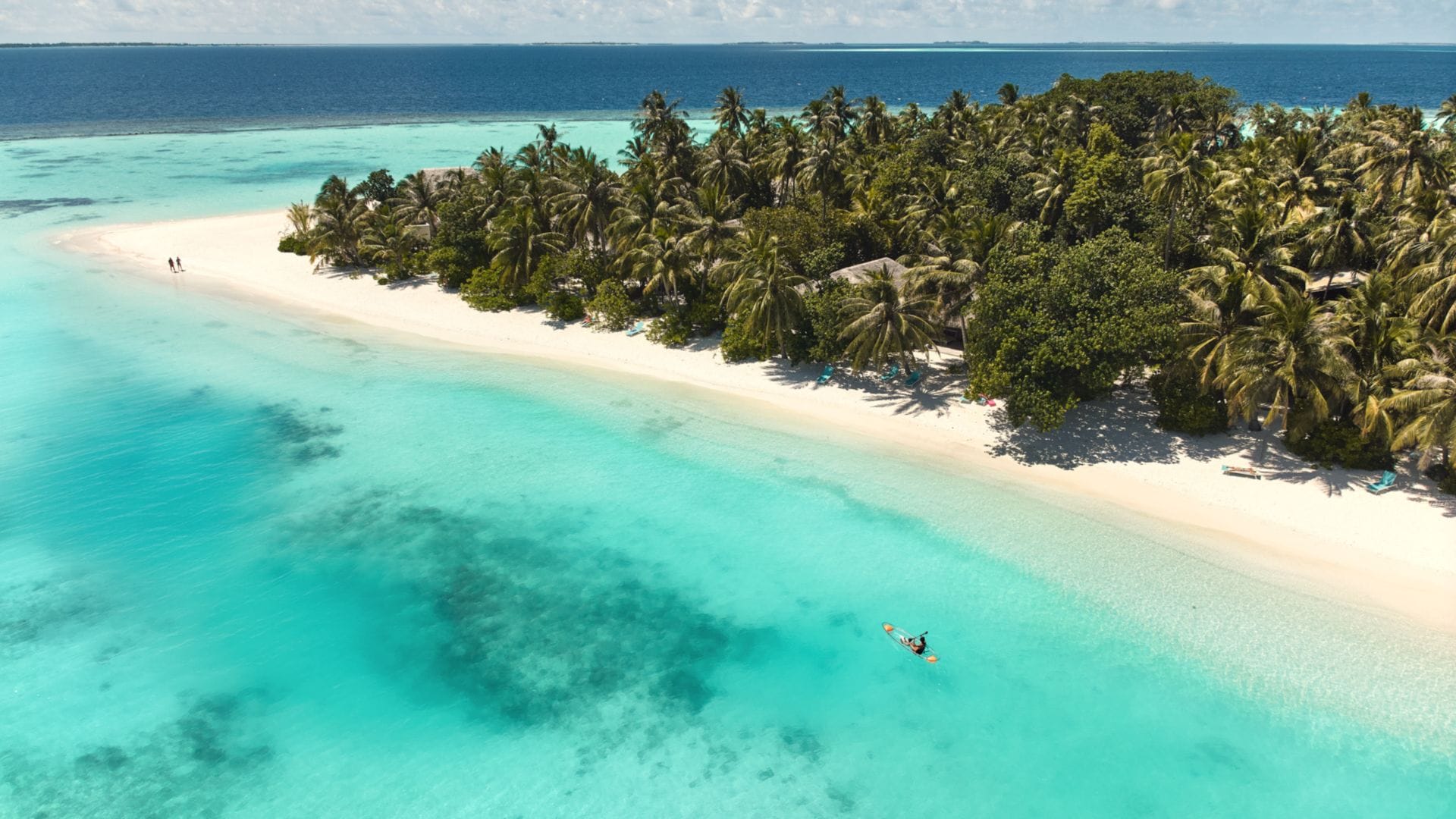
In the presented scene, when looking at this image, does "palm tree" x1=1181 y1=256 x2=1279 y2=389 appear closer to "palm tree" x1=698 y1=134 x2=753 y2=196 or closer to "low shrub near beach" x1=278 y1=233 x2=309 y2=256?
"palm tree" x1=698 y1=134 x2=753 y2=196

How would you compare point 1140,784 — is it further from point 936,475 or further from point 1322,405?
point 1322,405

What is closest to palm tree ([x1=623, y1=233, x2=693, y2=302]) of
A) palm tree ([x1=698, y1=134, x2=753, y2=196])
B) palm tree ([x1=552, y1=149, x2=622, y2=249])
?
palm tree ([x1=552, y1=149, x2=622, y2=249])

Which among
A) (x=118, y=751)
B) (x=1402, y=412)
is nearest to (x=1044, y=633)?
(x=1402, y=412)

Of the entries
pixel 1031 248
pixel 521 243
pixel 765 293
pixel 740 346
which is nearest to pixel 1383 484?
pixel 1031 248

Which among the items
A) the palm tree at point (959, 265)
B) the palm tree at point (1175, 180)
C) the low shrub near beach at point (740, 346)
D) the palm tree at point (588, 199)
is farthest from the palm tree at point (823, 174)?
the palm tree at point (1175, 180)

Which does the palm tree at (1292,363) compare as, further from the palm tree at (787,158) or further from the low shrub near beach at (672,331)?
the palm tree at (787,158)

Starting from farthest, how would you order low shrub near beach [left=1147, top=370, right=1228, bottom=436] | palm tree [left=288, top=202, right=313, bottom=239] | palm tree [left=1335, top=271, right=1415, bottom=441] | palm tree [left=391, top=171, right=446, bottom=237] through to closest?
palm tree [left=288, top=202, right=313, bottom=239] < palm tree [left=391, top=171, right=446, bottom=237] < low shrub near beach [left=1147, top=370, right=1228, bottom=436] < palm tree [left=1335, top=271, right=1415, bottom=441]
